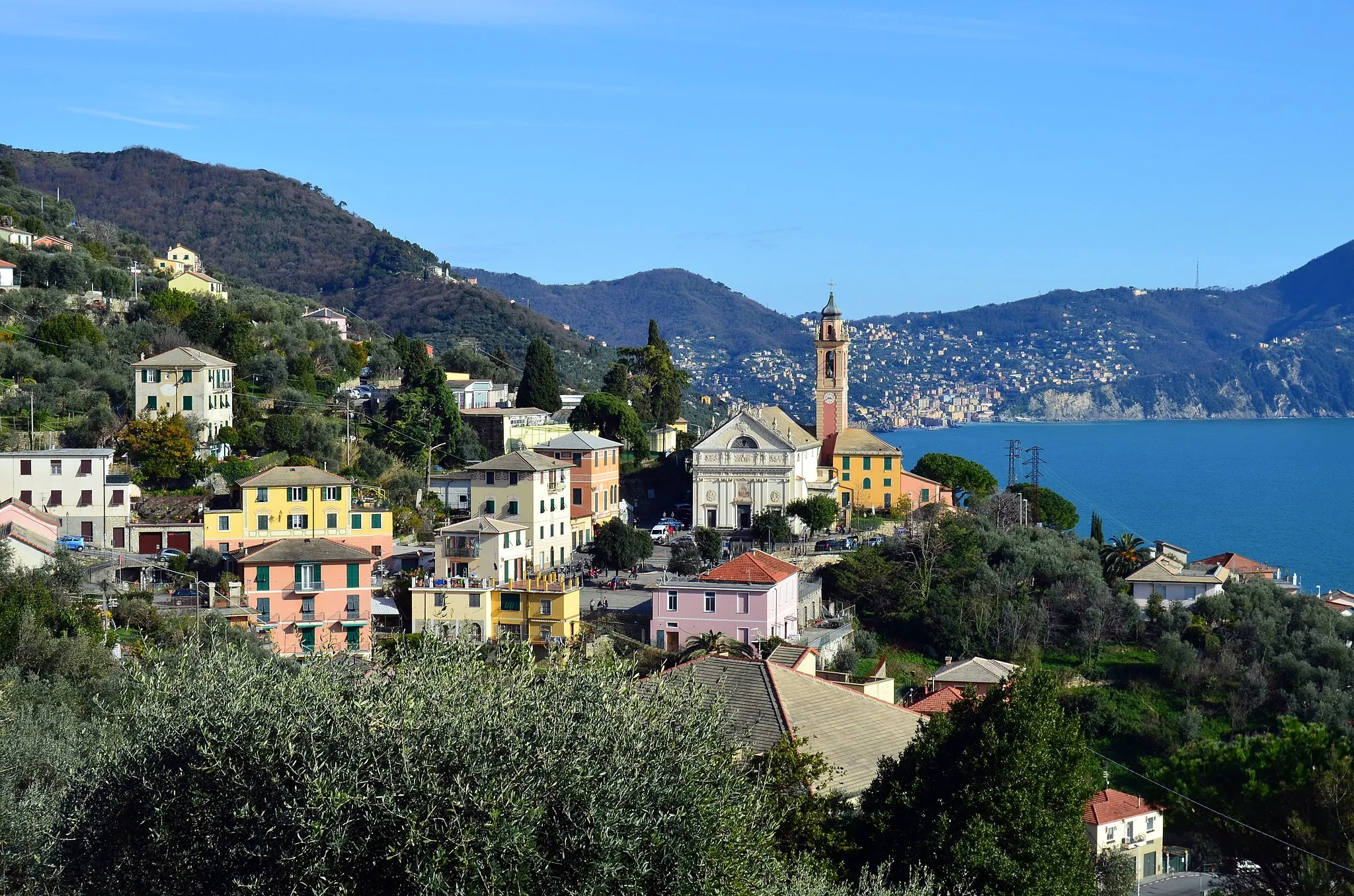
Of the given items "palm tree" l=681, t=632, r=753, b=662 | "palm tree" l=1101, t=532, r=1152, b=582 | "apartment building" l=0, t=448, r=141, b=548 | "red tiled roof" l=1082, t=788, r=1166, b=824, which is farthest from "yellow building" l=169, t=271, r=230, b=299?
"red tiled roof" l=1082, t=788, r=1166, b=824

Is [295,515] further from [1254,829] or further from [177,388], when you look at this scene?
[1254,829]

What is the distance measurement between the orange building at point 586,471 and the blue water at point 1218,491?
105 ft

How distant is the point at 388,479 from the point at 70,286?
19.4 metres

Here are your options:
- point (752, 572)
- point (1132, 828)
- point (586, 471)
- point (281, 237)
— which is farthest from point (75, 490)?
point (281, 237)

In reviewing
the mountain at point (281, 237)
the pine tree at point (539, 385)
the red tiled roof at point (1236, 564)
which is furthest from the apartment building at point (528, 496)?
the mountain at point (281, 237)

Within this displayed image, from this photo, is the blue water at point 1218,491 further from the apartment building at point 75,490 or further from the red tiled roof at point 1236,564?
the apartment building at point 75,490

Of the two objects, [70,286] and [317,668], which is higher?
[70,286]

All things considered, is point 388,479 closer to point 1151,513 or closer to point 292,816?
point 292,816

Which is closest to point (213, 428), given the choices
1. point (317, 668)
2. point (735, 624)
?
point (735, 624)

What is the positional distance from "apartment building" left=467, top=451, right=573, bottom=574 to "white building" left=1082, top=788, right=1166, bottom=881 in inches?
652

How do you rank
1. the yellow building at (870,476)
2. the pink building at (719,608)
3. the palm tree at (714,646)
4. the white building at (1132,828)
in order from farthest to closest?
the yellow building at (870,476) < the pink building at (719,608) < the palm tree at (714,646) < the white building at (1132,828)

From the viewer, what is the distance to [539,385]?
5341 cm

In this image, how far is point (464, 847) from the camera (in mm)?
10250

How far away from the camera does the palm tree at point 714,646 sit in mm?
29703
